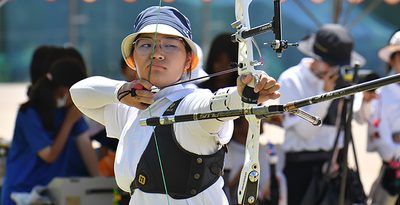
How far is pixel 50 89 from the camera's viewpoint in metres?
4.75

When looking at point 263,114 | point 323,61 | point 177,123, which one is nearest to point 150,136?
point 177,123

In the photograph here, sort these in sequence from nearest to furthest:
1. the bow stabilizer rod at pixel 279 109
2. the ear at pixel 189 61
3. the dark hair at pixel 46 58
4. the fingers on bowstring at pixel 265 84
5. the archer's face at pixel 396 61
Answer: the bow stabilizer rod at pixel 279 109
the fingers on bowstring at pixel 265 84
the ear at pixel 189 61
the archer's face at pixel 396 61
the dark hair at pixel 46 58

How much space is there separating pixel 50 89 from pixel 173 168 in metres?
2.24

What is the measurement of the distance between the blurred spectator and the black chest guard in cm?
212

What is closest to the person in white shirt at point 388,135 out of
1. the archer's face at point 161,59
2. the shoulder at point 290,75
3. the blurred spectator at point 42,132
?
the shoulder at point 290,75

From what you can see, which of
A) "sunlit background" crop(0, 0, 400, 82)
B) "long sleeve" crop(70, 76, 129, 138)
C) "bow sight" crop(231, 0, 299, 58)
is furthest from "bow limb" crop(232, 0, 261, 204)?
"sunlit background" crop(0, 0, 400, 82)

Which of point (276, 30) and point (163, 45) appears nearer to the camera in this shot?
point (276, 30)

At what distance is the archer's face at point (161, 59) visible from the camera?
2680mm

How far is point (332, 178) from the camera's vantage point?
4590 millimetres

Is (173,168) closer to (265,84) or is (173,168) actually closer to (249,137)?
(249,137)

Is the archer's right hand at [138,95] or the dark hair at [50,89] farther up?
the archer's right hand at [138,95]

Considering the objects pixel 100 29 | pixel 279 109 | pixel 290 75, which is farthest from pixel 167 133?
pixel 100 29

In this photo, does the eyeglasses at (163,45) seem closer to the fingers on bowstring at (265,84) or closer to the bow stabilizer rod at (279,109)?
the bow stabilizer rod at (279,109)

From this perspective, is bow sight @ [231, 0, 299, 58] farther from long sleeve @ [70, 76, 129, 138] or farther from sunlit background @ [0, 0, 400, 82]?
sunlit background @ [0, 0, 400, 82]
